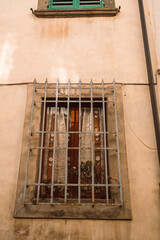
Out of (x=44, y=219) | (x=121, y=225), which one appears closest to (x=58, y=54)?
→ (x=44, y=219)

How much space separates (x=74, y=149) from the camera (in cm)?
334

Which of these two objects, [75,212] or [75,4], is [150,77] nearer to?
[75,4]

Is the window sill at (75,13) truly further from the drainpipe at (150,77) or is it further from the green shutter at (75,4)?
the drainpipe at (150,77)

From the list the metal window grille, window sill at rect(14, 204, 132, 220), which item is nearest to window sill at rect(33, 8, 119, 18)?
the metal window grille

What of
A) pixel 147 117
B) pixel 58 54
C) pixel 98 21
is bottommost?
pixel 147 117

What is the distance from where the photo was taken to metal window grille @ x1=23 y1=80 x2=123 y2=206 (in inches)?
114

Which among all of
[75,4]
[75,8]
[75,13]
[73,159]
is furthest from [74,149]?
[75,4]

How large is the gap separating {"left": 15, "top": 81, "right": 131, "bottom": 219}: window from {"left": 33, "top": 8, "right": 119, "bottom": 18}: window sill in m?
1.83

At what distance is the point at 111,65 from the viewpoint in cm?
378

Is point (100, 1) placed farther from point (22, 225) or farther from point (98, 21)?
point (22, 225)

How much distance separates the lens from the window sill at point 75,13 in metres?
4.18

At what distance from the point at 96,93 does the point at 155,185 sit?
6.26 feet

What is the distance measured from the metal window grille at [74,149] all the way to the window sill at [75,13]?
1.82 meters

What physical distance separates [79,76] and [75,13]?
1.66 meters
